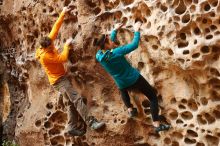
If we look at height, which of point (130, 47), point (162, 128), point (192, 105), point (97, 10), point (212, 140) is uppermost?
point (97, 10)

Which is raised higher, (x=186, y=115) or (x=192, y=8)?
(x=192, y=8)

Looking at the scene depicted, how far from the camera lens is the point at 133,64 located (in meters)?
5.96

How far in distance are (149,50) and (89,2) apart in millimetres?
1187

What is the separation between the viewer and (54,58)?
5848 mm

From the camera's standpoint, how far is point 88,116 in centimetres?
619

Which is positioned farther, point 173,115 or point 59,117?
point 59,117

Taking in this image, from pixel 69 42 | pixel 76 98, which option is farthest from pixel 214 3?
pixel 76 98

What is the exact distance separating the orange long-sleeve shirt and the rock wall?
1.28 feet

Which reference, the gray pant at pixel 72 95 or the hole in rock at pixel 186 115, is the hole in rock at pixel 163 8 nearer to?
the hole in rock at pixel 186 115

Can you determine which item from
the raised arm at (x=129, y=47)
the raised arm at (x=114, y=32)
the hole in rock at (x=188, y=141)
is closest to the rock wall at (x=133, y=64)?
the hole in rock at (x=188, y=141)

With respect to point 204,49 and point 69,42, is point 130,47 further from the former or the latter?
point 69,42

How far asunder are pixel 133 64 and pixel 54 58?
1.03 metres

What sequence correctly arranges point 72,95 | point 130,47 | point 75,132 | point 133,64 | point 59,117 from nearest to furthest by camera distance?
point 130,47, point 133,64, point 72,95, point 75,132, point 59,117

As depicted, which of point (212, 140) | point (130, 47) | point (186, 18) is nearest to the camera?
point (130, 47)
